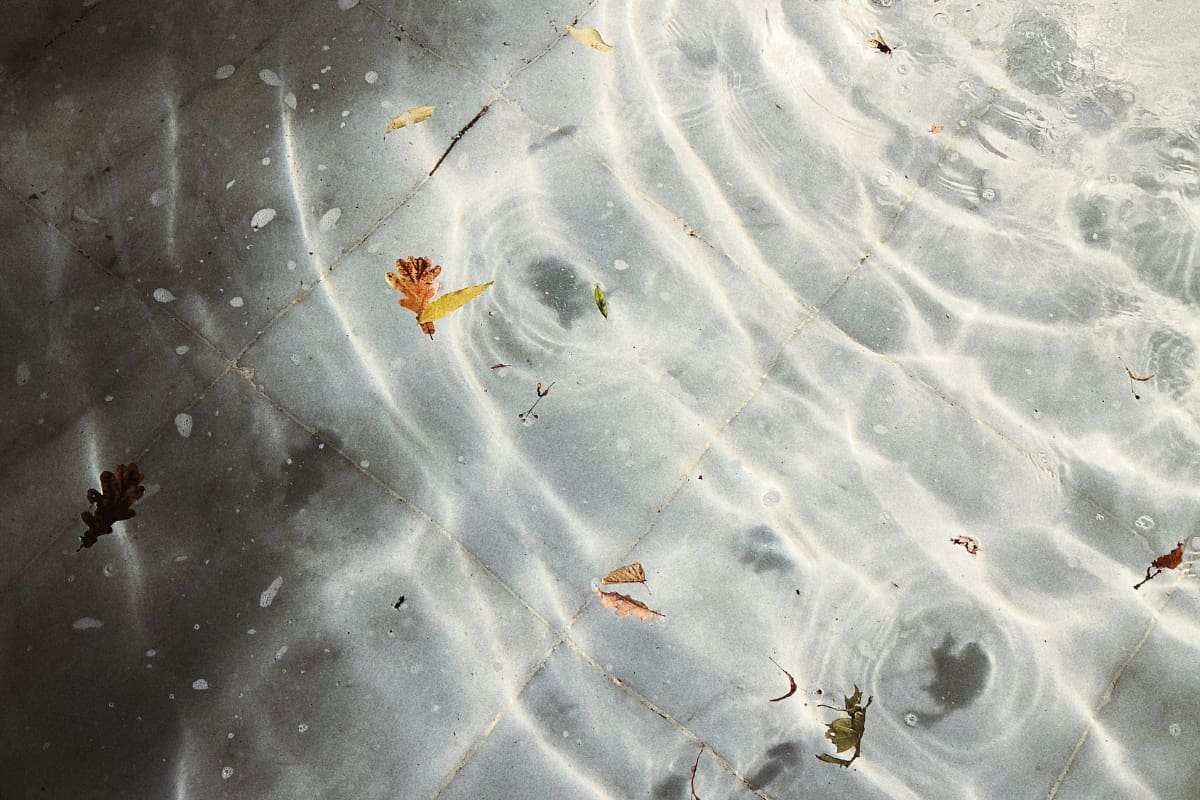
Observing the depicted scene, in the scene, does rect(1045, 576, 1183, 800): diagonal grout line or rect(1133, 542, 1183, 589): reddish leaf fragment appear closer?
rect(1045, 576, 1183, 800): diagonal grout line

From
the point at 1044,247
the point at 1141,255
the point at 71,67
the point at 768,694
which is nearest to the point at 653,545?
the point at 768,694

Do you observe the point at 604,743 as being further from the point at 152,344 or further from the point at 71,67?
the point at 71,67

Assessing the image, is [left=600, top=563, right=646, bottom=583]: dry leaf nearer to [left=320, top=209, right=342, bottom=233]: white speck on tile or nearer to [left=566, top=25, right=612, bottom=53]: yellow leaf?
[left=320, top=209, right=342, bottom=233]: white speck on tile

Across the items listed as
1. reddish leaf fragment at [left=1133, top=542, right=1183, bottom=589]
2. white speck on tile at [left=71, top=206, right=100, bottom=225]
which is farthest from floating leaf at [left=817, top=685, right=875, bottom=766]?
white speck on tile at [left=71, top=206, right=100, bottom=225]

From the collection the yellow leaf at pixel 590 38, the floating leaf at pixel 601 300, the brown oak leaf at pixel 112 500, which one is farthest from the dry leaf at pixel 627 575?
the yellow leaf at pixel 590 38

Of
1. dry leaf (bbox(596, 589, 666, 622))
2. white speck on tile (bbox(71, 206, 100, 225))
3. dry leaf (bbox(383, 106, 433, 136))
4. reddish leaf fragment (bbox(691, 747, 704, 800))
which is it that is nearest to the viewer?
reddish leaf fragment (bbox(691, 747, 704, 800))

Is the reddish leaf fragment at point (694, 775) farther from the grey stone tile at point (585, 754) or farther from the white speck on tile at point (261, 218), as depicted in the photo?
the white speck on tile at point (261, 218)

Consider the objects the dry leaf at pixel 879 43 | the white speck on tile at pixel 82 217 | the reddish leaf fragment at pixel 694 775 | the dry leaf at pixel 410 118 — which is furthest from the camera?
the dry leaf at pixel 879 43
